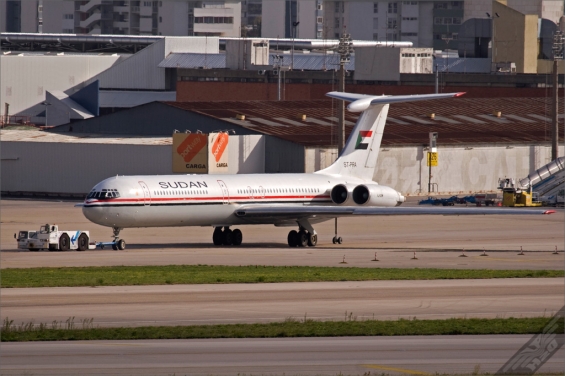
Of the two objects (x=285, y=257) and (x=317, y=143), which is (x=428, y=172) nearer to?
(x=317, y=143)

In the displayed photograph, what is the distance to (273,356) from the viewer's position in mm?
19312

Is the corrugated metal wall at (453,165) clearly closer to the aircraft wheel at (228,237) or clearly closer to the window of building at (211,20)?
the aircraft wheel at (228,237)

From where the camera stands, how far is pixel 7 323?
22.5m

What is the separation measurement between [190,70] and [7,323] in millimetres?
87611

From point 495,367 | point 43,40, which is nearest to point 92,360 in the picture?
point 495,367

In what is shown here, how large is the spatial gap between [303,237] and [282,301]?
19036mm

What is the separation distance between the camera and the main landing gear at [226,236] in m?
45.6

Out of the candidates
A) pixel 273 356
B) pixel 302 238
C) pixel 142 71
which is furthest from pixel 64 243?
pixel 142 71

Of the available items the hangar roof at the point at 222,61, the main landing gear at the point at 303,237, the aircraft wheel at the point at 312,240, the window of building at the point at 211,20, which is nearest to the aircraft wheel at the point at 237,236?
the main landing gear at the point at 303,237

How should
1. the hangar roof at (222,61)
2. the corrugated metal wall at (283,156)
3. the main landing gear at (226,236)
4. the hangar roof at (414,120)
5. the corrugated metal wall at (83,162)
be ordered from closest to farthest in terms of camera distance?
the main landing gear at (226,236) → the corrugated metal wall at (283,156) → the corrugated metal wall at (83,162) → the hangar roof at (414,120) → the hangar roof at (222,61)

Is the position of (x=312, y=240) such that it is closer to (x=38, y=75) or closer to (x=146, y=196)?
(x=146, y=196)

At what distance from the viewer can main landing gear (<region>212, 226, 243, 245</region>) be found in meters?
45.6

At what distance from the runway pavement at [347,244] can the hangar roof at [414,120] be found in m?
15.8

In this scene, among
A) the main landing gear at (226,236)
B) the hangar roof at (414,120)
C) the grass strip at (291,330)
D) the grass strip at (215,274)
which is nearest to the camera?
the grass strip at (291,330)
